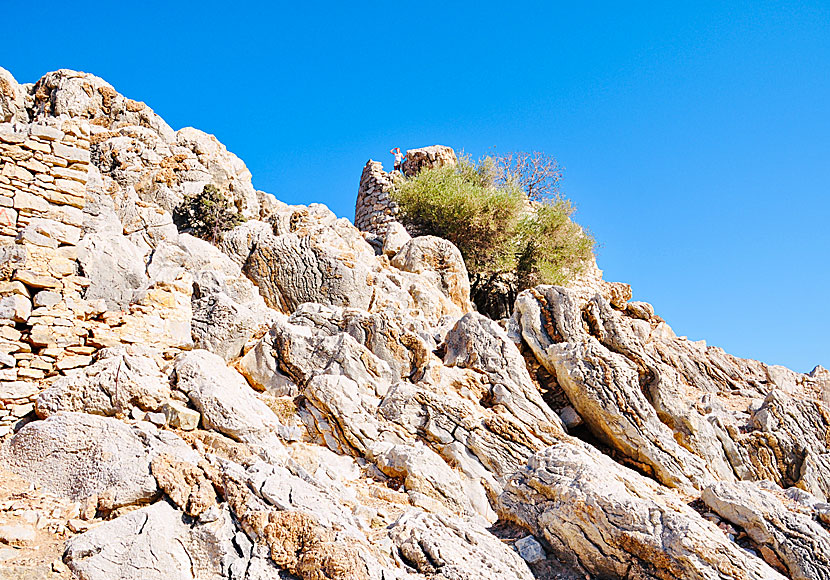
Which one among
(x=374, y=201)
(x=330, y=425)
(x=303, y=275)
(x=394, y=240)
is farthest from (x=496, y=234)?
(x=330, y=425)

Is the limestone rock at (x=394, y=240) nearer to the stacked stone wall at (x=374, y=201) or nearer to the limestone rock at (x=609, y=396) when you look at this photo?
the stacked stone wall at (x=374, y=201)

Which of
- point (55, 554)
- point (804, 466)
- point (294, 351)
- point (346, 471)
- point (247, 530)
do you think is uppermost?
point (804, 466)

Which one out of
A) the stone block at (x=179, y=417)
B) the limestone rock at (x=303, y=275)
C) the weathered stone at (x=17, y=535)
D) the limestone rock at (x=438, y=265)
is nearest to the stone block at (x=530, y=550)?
the stone block at (x=179, y=417)

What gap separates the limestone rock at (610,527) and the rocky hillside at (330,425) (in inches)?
1.0

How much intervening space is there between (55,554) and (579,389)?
29.0 feet

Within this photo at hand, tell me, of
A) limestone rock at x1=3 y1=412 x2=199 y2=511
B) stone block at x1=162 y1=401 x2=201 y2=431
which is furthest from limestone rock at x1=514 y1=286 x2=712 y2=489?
limestone rock at x1=3 y1=412 x2=199 y2=511

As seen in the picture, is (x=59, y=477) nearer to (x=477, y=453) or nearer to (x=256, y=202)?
(x=477, y=453)

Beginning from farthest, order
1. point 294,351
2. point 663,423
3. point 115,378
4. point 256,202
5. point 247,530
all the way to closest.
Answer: point 256,202
point 663,423
point 294,351
point 115,378
point 247,530

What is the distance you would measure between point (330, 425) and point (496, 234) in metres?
14.5

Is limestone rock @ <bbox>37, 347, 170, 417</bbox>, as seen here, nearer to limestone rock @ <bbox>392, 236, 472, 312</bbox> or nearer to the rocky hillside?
the rocky hillside

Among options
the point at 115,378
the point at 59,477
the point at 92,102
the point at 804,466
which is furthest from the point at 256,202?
the point at 804,466

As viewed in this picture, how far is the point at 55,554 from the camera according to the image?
5.36 m

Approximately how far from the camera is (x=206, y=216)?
15.6 meters

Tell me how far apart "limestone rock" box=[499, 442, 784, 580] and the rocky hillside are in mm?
24
